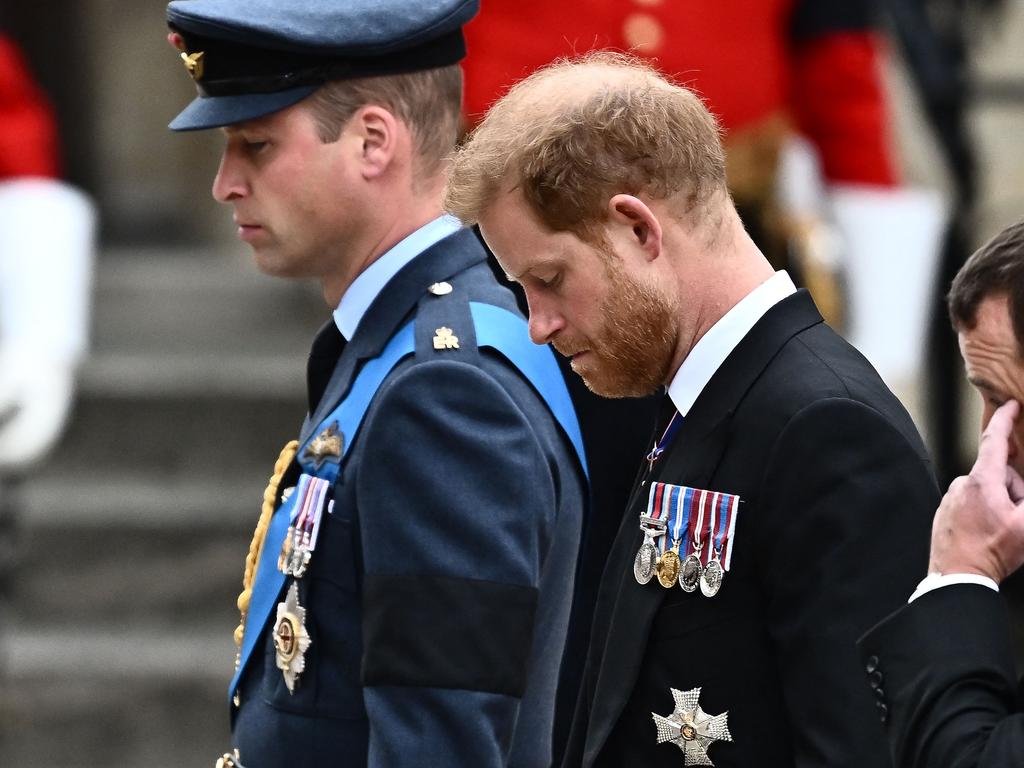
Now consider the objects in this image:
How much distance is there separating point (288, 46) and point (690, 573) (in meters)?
0.97

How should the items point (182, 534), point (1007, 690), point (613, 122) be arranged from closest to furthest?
1. point (1007, 690)
2. point (613, 122)
3. point (182, 534)

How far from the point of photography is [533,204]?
2.29m

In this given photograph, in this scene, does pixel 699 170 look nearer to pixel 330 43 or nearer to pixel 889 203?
pixel 330 43

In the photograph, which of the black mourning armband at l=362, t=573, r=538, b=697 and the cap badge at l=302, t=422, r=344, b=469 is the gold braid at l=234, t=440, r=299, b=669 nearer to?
the cap badge at l=302, t=422, r=344, b=469

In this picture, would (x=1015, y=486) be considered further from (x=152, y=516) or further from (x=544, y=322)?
(x=152, y=516)

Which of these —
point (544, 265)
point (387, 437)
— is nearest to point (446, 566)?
point (387, 437)

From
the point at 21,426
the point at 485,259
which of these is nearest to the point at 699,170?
the point at 485,259

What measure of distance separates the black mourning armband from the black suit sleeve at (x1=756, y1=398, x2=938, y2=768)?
1.52ft

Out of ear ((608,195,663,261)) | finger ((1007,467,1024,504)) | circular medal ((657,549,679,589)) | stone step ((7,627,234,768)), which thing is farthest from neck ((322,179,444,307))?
stone step ((7,627,234,768))

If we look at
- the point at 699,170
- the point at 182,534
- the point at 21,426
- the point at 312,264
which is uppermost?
the point at 699,170

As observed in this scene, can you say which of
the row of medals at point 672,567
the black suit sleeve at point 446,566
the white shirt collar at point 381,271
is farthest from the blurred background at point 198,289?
the row of medals at point 672,567

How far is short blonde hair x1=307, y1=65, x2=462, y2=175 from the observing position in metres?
2.72

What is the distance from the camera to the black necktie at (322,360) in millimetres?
2885

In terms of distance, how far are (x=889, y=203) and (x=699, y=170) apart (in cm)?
271
